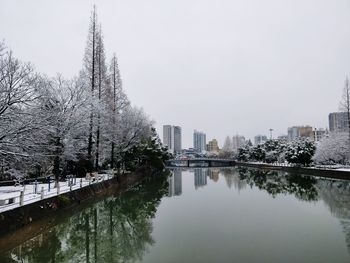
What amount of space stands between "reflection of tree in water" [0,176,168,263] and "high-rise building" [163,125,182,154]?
12912cm

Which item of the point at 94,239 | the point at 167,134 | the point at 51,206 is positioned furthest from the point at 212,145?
the point at 94,239

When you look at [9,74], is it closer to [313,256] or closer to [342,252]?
[313,256]

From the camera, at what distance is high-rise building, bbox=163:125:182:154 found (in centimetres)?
15162

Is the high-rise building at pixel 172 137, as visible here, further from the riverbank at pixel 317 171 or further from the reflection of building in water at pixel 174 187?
the reflection of building in water at pixel 174 187

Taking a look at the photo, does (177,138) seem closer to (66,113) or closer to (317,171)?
(317,171)

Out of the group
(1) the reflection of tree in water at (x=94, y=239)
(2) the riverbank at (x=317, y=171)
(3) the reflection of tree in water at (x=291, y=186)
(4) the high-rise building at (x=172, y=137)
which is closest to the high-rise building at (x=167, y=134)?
(4) the high-rise building at (x=172, y=137)

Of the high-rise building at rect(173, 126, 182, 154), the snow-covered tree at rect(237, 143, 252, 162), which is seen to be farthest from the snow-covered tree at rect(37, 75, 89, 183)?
the high-rise building at rect(173, 126, 182, 154)

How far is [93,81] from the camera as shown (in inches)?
1027

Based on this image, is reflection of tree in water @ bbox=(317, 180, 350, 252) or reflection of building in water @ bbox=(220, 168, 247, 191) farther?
reflection of building in water @ bbox=(220, 168, 247, 191)

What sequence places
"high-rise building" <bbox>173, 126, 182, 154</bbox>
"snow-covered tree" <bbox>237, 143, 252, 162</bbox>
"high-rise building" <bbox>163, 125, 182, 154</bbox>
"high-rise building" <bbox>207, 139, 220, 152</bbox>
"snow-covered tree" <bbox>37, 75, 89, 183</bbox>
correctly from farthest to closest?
"high-rise building" <bbox>207, 139, 220, 152</bbox> → "high-rise building" <bbox>173, 126, 182, 154</bbox> → "high-rise building" <bbox>163, 125, 182, 154</bbox> → "snow-covered tree" <bbox>237, 143, 252, 162</bbox> → "snow-covered tree" <bbox>37, 75, 89, 183</bbox>

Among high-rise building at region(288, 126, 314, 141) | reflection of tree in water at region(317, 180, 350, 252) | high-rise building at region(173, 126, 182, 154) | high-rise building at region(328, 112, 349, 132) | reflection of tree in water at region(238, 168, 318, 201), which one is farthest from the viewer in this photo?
high-rise building at region(173, 126, 182, 154)

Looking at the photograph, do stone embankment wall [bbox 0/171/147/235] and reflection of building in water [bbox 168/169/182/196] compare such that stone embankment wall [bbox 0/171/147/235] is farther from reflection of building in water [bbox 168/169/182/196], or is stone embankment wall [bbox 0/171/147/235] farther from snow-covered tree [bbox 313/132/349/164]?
snow-covered tree [bbox 313/132/349/164]

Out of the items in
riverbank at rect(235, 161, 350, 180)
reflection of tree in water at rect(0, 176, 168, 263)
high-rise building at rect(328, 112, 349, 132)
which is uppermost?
high-rise building at rect(328, 112, 349, 132)

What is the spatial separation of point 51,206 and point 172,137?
14096cm
